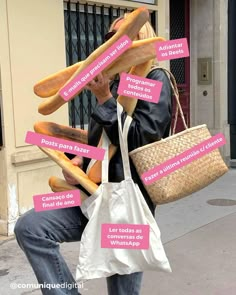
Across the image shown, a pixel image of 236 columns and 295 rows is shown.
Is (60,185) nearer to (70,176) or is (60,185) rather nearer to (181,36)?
(70,176)

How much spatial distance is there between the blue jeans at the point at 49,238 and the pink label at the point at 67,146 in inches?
13.4

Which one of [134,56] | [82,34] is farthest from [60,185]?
[82,34]

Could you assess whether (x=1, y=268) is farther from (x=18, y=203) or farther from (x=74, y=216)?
(x=74, y=216)

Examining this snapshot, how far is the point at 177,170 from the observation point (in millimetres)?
2232

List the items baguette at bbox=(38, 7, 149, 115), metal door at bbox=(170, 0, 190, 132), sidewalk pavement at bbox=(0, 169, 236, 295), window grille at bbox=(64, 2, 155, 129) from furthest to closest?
metal door at bbox=(170, 0, 190, 132)
window grille at bbox=(64, 2, 155, 129)
sidewalk pavement at bbox=(0, 169, 236, 295)
baguette at bbox=(38, 7, 149, 115)

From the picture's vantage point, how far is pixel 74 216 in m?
2.39

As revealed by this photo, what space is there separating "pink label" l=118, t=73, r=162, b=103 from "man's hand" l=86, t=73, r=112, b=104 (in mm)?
→ 84

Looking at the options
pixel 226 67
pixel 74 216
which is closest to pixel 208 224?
pixel 74 216

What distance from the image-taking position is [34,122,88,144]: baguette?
2434mm

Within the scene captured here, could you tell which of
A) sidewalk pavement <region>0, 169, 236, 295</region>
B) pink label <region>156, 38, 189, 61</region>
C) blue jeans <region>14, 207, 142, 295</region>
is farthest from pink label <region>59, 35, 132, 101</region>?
sidewalk pavement <region>0, 169, 236, 295</region>

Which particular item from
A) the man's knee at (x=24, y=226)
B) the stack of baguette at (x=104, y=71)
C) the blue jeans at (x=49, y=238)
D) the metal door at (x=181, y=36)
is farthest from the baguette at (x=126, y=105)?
the metal door at (x=181, y=36)

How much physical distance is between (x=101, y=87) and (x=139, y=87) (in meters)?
0.17

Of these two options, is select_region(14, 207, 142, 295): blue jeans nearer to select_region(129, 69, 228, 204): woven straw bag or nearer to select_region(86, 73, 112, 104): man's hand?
select_region(129, 69, 228, 204): woven straw bag

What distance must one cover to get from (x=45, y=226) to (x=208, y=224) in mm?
3293
